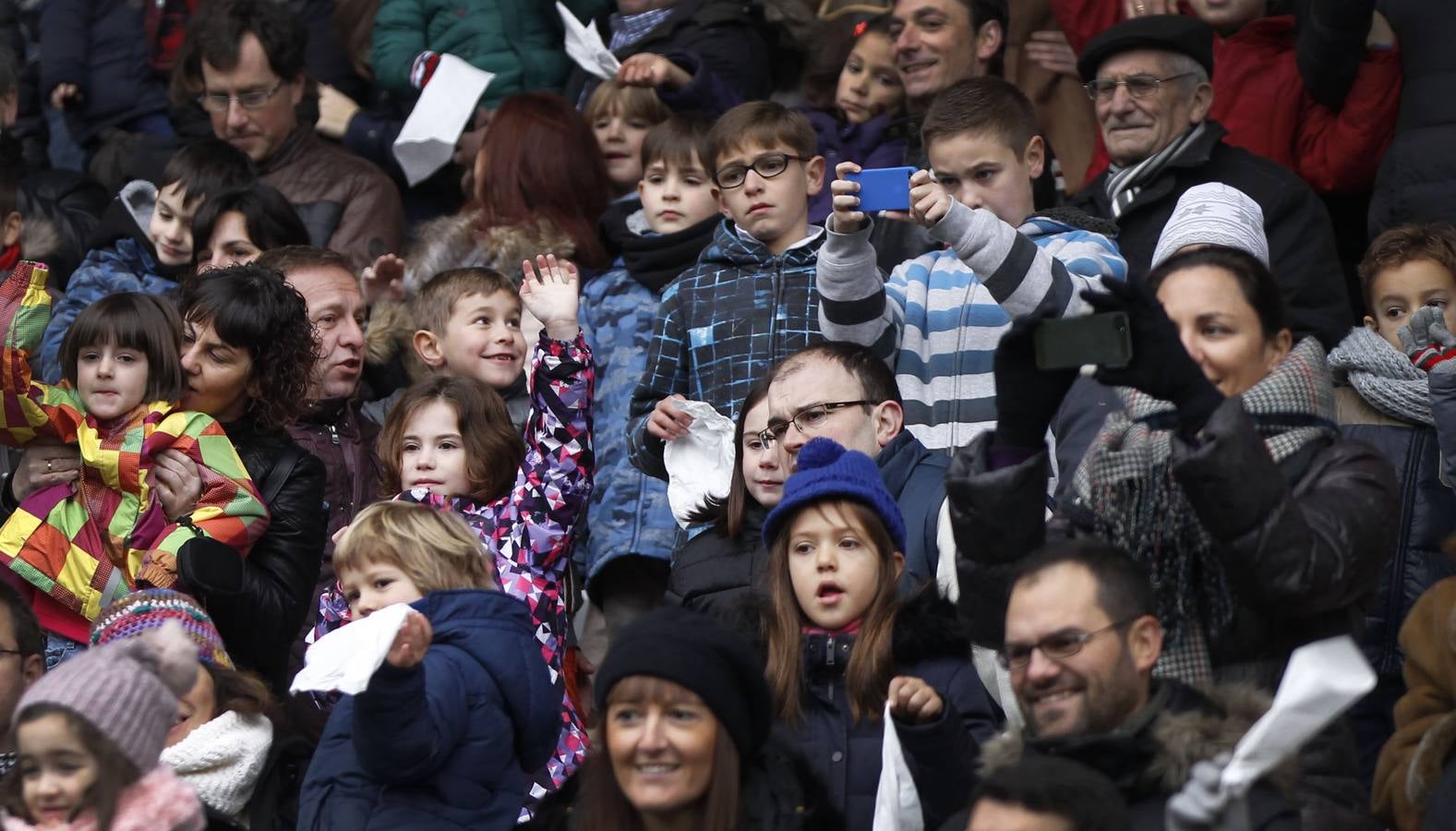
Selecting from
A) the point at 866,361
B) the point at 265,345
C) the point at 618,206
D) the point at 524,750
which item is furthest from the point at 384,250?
the point at 524,750

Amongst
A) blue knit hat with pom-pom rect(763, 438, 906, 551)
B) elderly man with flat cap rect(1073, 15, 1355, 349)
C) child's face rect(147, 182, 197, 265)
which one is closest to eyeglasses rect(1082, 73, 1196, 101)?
elderly man with flat cap rect(1073, 15, 1355, 349)

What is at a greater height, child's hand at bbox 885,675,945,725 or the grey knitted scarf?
the grey knitted scarf

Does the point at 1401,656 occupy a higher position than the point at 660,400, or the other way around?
the point at 660,400

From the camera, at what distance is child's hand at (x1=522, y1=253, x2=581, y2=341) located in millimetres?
6207

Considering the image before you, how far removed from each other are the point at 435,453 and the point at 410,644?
5.36 ft

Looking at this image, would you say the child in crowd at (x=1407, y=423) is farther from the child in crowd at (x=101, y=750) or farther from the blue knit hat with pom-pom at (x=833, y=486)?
the child in crowd at (x=101, y=750)

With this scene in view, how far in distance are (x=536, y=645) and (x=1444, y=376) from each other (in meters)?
2.55

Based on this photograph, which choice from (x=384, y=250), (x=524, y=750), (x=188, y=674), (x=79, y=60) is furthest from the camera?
(x=79, y=60)

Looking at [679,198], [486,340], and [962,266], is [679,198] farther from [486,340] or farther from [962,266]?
[962,266]

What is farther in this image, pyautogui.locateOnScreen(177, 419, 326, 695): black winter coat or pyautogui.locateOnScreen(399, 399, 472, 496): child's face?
pyautogui.locateOnScreen(399, 399, 472, 496): child's face

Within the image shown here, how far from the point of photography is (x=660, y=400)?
6176mm

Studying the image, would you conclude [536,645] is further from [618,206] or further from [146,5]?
[146,5]

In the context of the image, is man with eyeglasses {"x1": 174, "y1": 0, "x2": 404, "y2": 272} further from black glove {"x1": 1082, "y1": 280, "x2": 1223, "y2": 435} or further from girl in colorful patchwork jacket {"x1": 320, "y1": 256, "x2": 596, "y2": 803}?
black glove {"x1": 1082, "y1": 280, "x2": 1223, "y2": 435}

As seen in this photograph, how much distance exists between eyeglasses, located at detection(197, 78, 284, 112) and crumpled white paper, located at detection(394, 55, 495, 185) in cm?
55
